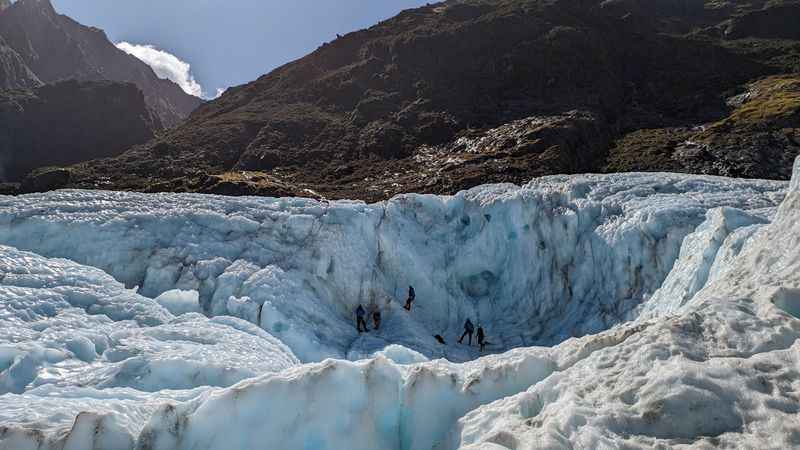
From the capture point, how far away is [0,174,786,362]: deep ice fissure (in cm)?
1897

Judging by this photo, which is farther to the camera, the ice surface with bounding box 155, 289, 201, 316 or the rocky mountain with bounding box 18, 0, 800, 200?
the rocky mountain with bounding box 18, 0, 800, 200

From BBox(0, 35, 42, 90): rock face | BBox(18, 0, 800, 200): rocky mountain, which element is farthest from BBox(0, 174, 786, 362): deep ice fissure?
BBox(0, 35, 42, 90): rock face

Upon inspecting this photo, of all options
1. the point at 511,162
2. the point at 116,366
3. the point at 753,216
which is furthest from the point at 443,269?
the point at 511,162

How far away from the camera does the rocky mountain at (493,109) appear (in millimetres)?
Answer: 47344

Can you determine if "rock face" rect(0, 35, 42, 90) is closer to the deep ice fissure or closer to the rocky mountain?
the rocky mountain

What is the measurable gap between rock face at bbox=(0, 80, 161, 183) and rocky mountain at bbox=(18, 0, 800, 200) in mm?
11967

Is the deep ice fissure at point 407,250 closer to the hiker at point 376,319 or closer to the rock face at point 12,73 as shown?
the hiker at point 376,319

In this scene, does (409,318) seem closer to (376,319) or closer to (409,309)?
(409,309)

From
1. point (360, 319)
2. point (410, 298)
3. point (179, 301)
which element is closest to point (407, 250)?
point (410, 298)

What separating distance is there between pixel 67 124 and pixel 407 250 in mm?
79003

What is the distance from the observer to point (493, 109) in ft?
217

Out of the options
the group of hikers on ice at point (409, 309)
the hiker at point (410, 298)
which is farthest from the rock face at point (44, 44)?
the group of hikers on ice at point (409, 309)

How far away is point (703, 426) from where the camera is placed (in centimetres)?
566

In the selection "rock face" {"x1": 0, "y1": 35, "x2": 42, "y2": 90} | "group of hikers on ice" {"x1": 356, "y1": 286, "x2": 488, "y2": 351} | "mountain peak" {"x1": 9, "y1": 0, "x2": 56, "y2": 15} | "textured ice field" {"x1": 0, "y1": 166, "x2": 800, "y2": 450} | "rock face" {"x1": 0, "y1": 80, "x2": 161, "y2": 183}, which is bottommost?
"group of hikers on ice" {"x1": 356, "y1": 286, "x2": 488, "y2": 351}
